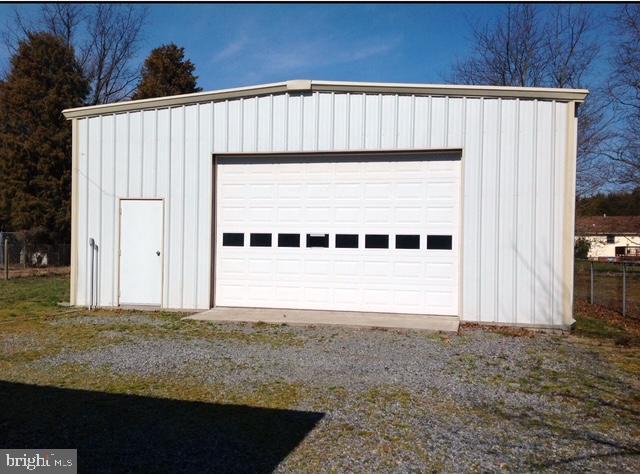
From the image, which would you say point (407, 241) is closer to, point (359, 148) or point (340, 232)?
point (340, 232)

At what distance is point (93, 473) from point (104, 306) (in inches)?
320

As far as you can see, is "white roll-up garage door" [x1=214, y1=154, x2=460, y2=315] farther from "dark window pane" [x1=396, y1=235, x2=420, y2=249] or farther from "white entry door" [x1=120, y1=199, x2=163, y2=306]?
"white entry door" [x1=120, y1=199, x2=163, y2=306]

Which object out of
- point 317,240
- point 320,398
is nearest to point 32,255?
point 317,240

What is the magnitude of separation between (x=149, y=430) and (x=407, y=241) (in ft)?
22.1

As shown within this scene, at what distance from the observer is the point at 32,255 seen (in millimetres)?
24469

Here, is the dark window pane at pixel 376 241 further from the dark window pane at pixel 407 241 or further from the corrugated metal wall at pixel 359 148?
the corrugated metal wall at pixel 359 148

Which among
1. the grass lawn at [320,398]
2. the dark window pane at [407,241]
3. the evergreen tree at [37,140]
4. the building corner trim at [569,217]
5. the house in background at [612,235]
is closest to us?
the grass lawn at [320,398]

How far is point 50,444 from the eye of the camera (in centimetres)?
408

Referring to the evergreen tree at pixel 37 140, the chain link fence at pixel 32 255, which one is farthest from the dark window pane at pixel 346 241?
the evergreen tree at pixel 37 140

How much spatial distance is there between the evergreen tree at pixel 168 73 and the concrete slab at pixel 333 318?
2087cm

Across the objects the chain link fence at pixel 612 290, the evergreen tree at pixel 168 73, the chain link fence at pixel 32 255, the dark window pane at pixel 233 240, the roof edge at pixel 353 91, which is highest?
the evergreen tree at pixel 168 73

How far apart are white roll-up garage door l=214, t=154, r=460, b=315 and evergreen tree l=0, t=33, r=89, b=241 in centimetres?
1746

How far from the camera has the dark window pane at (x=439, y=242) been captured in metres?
10.1

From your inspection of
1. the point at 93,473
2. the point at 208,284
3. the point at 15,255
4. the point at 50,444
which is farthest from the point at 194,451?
the point at 15,255
